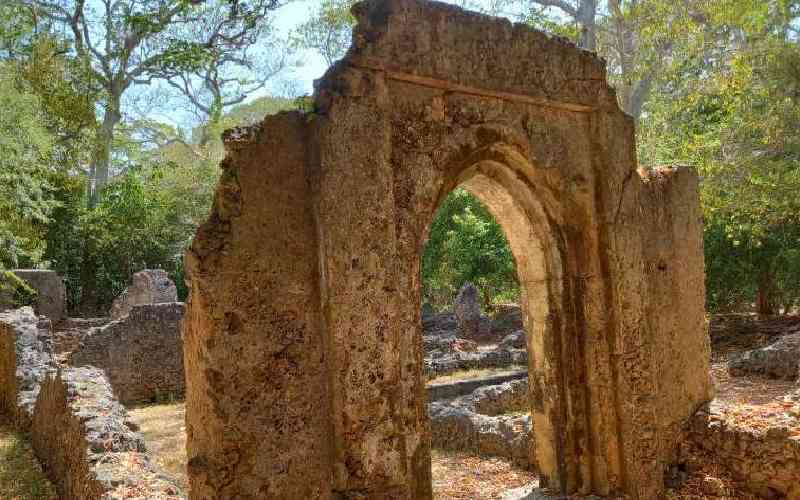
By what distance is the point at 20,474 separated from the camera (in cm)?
705

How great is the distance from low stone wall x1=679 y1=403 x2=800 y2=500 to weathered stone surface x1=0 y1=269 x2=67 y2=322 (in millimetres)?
16207

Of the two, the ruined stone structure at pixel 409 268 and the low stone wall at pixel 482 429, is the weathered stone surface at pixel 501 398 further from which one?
the ruined stone structure at pixel 409 268

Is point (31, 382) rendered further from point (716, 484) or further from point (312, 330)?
point (716, 484)

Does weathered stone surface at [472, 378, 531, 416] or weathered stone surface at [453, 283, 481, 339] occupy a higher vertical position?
weathered stone surface at [453, 283, 481, 339]

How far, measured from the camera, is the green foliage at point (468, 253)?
20641 mm

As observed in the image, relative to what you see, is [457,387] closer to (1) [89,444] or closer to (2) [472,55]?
(1) [89,444]

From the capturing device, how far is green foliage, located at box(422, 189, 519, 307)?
20641 mm

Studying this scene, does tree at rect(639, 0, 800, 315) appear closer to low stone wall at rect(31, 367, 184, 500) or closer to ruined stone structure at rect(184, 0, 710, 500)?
ruined stone structure at rect(184, 0, 710, 500)

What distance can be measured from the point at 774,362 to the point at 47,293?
16.8 m

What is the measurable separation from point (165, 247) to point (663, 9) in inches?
689

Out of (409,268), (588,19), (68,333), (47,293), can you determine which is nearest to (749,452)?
(409,268)

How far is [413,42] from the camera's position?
423cm

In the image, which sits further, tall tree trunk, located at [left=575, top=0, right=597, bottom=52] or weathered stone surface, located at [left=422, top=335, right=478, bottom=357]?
weathered stone surface, located at [left=422, top=335, right=478, bottom=357]

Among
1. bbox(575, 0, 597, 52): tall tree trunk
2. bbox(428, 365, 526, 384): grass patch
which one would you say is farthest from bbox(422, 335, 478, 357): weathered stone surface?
bbox(575, 0, 597, 52): tall tree trunk
